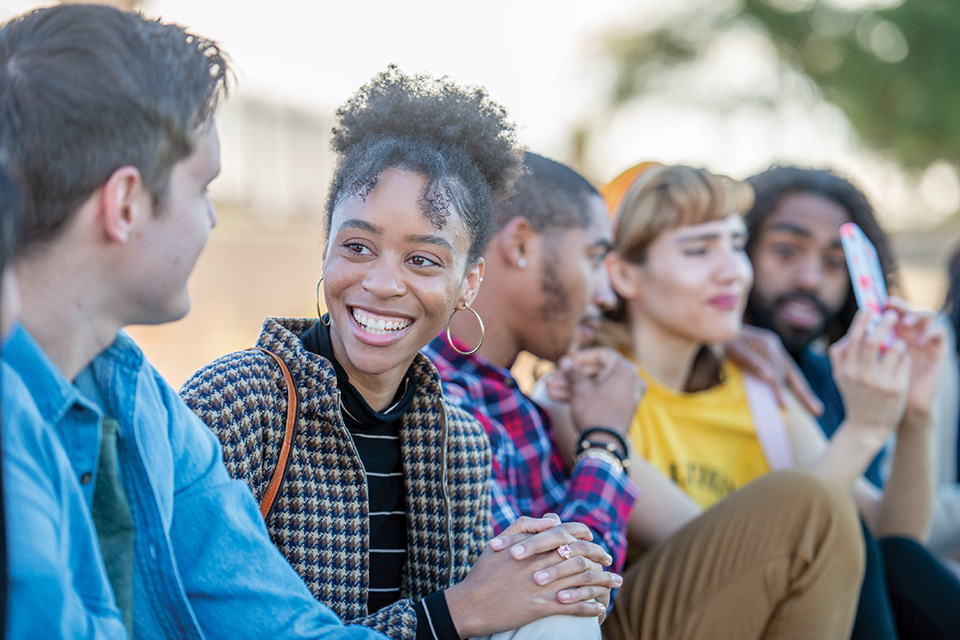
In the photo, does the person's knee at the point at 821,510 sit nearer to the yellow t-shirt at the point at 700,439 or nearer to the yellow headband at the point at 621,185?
the yellow t-shirt at the point at 700,439

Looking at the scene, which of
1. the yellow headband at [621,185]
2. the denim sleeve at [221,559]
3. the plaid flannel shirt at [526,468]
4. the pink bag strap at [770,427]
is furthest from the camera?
the yellow headband at [621,185]

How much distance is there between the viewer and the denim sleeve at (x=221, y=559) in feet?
4.89

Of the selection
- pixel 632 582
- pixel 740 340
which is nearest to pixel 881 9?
pixel 740 340

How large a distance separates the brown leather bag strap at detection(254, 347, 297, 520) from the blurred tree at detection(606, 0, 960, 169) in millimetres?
22760

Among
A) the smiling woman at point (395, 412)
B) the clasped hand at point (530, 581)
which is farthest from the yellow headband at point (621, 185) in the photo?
the clasped hand at point (530, 581)

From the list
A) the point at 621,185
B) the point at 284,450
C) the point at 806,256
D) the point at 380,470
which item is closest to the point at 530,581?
the point at 380,470

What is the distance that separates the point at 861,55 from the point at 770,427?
71.2 feet

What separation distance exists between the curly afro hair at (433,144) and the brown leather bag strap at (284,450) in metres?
0.46

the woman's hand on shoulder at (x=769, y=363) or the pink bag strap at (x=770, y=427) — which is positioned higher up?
the woman's hand on shoulder at (x=769, y=363)

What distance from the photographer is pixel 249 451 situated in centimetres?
178

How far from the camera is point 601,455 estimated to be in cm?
250

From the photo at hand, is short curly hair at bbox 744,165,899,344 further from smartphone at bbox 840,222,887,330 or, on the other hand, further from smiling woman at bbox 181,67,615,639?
smiling woman at bbox 181,67,615,639

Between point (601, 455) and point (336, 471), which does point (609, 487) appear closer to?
point (601, 455)

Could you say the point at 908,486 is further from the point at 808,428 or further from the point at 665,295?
the point at 665,295
